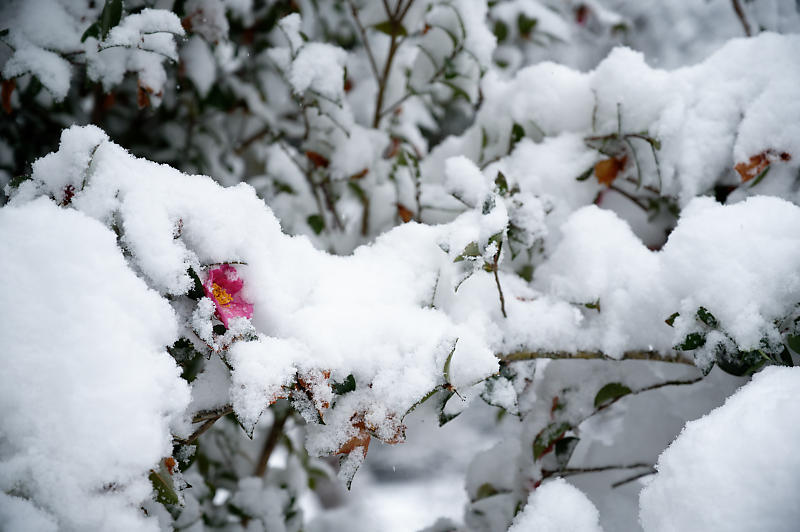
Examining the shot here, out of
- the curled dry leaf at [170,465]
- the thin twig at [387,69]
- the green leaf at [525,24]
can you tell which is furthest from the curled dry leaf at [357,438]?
the green leaf at [525,24]

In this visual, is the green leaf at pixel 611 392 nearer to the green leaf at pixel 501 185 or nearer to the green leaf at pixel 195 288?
the green leaf at pixel 501 185

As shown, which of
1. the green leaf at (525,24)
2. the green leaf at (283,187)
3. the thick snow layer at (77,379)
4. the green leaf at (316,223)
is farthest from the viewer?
the green leaf at (525,24)

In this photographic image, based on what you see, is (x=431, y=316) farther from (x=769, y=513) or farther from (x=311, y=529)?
(x=311, y=529)

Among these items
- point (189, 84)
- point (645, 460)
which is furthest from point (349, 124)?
point (645, 460)

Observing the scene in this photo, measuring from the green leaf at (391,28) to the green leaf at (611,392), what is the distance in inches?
31.7

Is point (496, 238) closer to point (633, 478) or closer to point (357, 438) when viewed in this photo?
point (357, 438)

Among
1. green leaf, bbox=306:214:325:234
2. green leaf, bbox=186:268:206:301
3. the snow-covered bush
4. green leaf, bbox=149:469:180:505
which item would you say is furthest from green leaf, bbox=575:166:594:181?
green leaf, bbox=149:469:180:505

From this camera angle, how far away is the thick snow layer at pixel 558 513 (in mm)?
601

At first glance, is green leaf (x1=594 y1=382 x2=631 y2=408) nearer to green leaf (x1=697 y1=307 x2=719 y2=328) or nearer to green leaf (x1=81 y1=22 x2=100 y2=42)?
green leaf (x1=697 y1=307 x2=719 y2=328)

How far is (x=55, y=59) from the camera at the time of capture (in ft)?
2.62

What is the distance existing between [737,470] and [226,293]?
1.64 feet

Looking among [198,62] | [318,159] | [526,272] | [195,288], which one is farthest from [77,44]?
[526,272]

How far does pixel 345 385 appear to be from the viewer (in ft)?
1.81

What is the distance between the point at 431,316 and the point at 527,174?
15.6 inches
